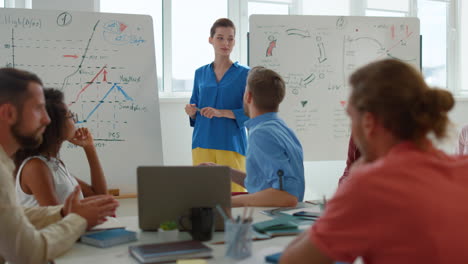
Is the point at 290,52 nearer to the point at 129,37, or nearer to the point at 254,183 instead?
the point at 129,37

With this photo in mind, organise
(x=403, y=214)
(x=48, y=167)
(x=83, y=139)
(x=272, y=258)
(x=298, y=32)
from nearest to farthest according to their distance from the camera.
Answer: (x=403, y=214) → (x=272, y=258) → (x=48, y=167) → (x=83, y=139) → (x=298, y=32)

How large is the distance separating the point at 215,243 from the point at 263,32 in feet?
9.34

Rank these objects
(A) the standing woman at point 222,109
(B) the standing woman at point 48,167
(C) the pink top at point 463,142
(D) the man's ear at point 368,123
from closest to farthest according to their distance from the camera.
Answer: (D) the man's ear at point 368,123 → (B) the standing woman at point 48,167 → (C) the pink top at point 463,142 → (A) the standing woman at point 222,109

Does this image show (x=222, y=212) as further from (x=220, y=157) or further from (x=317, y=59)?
(x=317, y=59)

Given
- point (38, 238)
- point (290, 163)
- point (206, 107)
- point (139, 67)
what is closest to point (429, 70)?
point (206, 107)

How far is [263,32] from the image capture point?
4.10 metres

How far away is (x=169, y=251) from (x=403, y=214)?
73 cm

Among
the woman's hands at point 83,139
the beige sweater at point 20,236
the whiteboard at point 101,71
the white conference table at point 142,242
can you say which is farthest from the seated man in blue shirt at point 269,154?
the whiteboard at point 101,71

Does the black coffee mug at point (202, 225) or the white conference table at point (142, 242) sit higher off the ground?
the black coffee mug at point (202, 225)

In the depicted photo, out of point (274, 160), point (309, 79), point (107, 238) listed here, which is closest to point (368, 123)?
point (107, 238)

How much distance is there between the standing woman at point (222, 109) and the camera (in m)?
3.66

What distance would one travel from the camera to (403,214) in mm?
917

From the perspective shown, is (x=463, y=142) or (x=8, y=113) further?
(x=463, y=142)

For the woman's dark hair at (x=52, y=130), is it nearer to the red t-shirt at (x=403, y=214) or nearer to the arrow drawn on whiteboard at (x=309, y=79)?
the red t-shirt at (x=403, y=214)
